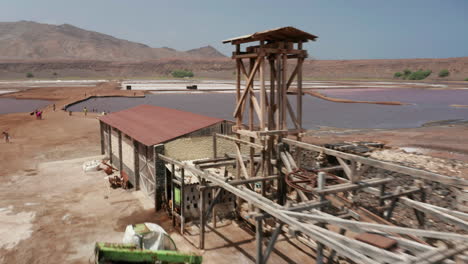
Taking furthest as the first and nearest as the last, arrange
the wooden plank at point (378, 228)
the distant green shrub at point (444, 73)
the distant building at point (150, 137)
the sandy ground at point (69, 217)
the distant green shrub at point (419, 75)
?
the distant green shrub at point (419, 75), the distant green shrub at point (444, 73), the distant building at point (150, 137), the sandy ground at point (69, 217), the wooden plank at point (378, 228)

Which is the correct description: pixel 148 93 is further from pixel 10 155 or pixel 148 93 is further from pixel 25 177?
pixel 25 177

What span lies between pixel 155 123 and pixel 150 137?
321cm

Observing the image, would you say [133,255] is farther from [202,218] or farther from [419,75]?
[419,75]

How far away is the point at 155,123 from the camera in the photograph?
2141 cm

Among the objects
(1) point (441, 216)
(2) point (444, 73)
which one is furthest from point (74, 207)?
(2) point (444, 73)

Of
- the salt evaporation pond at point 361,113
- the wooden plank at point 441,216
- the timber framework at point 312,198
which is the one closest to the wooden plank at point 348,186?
the timber framework at point 312,198

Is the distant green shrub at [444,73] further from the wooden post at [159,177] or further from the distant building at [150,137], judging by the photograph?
the wooden post at [159,177]

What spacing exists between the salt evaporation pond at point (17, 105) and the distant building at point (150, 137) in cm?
4333

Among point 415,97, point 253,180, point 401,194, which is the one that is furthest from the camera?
point 415,97

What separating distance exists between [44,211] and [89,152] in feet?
43.4

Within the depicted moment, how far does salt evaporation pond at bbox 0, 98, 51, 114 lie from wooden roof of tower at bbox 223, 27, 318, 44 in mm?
56711

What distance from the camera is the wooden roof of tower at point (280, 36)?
40.4 feet

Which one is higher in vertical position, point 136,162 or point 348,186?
point 348,186

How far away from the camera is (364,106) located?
6581 cm
